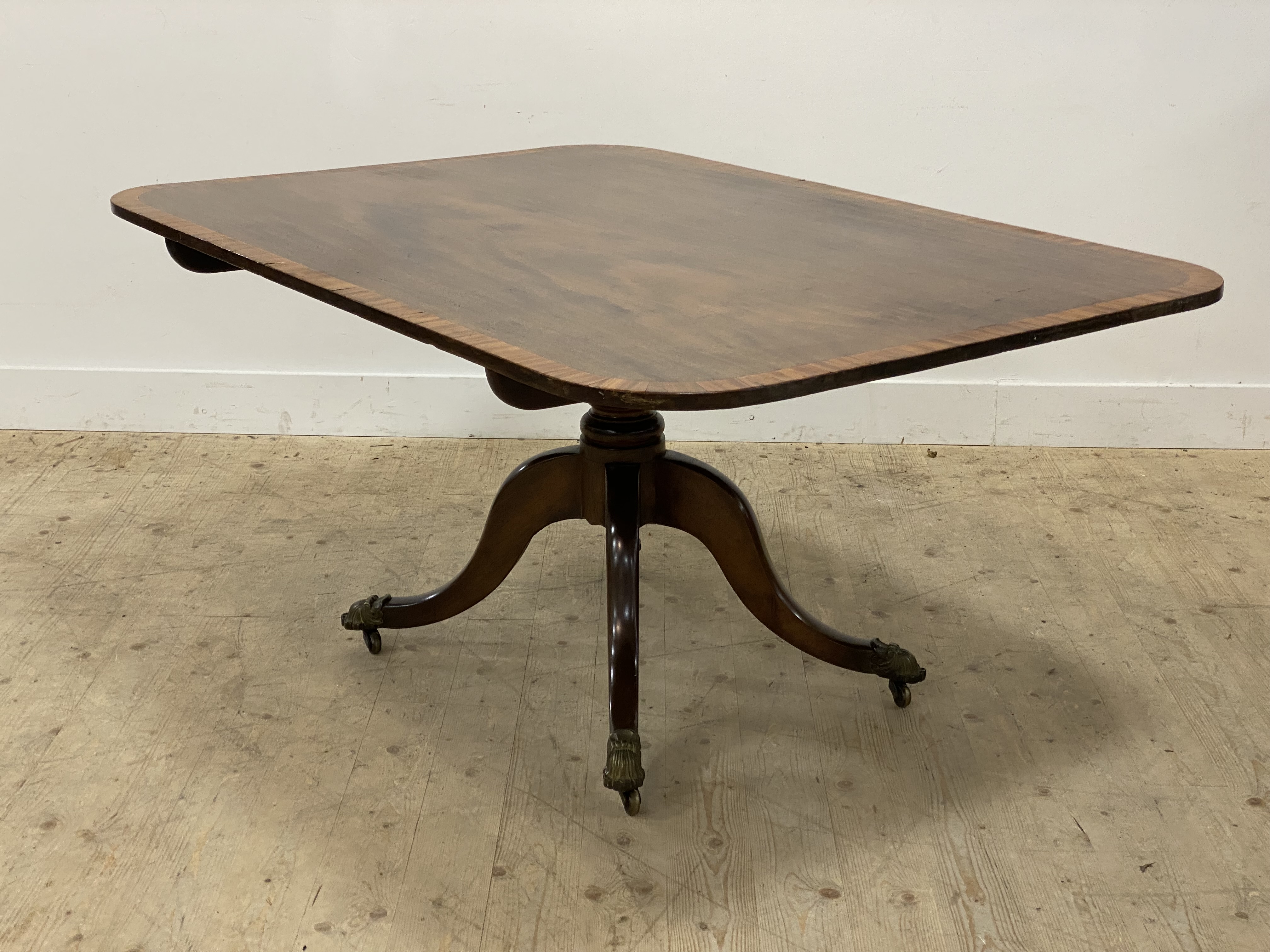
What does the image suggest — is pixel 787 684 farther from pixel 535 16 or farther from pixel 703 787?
pixel 535 16

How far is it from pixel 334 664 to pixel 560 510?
45 centimetres

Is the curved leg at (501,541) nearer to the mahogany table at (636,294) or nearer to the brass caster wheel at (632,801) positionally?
the mahogany table at (636,294)

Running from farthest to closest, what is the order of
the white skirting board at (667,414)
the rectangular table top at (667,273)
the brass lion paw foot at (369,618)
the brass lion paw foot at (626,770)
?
the white skirting board at (667,414), the brass lion paw foot at (369,618), the brass lion paw foot at (626,770), the rectangular table top at (667,273)

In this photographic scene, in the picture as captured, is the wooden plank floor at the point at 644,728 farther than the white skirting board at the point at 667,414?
No

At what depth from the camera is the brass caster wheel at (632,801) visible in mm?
1617

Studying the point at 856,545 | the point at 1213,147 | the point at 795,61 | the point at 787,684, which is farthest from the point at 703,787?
the point at 1213,147

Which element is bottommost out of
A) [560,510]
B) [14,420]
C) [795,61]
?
[14,420]

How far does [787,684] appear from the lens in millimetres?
1941

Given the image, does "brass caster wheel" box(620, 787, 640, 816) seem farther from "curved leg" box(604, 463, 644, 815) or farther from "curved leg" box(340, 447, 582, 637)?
"curved leg" box(340, 447, 582, 637)

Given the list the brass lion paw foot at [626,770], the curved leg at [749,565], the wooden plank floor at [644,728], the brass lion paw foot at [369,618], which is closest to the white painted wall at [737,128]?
the wooden plank floor at [644,728]

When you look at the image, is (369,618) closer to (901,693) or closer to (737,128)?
(901,693)

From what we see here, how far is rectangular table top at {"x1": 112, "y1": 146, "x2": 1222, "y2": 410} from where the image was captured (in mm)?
1104

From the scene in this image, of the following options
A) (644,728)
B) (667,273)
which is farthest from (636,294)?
(644,728)

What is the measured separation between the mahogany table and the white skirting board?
91cm
